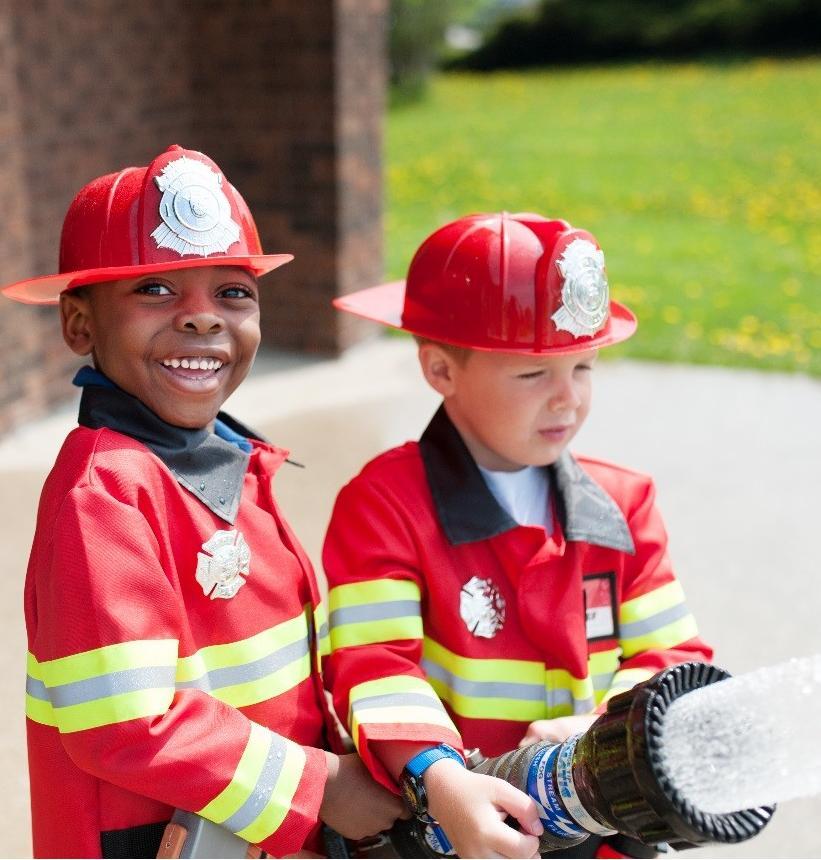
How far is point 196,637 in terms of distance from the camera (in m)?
2.00

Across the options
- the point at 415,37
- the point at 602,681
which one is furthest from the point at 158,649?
the point at 415,37

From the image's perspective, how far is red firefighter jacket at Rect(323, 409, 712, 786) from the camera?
217 cm

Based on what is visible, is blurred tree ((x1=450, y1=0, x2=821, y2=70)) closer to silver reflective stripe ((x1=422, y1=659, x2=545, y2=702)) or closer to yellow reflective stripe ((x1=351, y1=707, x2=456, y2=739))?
silver reflective stripe ((x1=422, y1=659, x2=545, y2=702))

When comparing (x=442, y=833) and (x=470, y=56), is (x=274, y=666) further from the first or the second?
(x=470, y=56)

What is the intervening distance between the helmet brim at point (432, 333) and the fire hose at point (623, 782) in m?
0.68

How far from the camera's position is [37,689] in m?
1.93

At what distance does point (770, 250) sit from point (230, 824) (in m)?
9.90

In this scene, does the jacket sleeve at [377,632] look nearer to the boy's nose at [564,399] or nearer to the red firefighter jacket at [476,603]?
the red firefighter jacket at [476,603]

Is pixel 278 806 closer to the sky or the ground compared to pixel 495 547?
closer to the ground

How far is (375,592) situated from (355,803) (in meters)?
0.37

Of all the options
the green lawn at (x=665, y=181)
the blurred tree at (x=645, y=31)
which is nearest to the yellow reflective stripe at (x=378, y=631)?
the green lawn at (x=665, y=181)

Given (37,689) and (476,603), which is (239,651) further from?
(476,603)

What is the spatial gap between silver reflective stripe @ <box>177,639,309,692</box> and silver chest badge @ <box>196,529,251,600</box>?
128 millimetres

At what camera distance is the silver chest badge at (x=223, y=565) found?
200 centimetres
